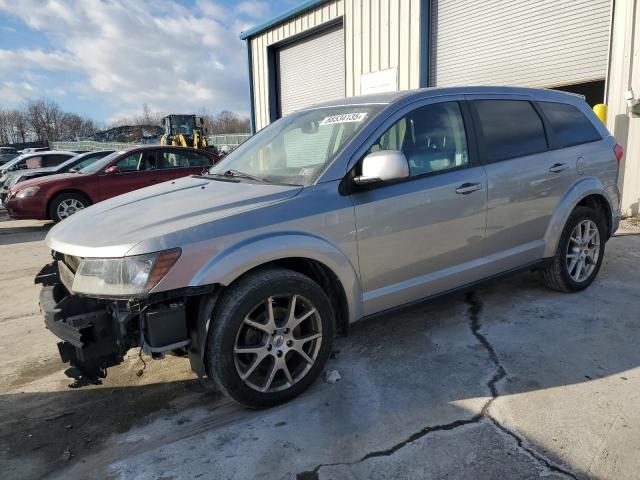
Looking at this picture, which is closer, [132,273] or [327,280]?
[132,273]

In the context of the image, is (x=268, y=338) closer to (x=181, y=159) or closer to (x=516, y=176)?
(x=516, y=176)

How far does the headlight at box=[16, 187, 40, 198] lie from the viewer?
9.45 metres

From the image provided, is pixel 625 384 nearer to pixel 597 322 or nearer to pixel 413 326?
pixel 597 322

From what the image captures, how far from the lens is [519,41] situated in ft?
29.9

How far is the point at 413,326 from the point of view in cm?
387

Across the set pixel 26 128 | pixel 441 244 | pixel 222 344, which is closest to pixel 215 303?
pixel 222 344

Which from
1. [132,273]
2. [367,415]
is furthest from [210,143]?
[367,415]

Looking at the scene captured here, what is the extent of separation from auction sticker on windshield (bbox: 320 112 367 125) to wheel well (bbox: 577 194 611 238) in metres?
→ 2.37

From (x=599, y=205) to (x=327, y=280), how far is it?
3.02 meters

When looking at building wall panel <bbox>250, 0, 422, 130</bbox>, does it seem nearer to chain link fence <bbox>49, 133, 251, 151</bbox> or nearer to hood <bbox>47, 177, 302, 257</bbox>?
hood <bbox>47, 177, 302, 257</bbox>

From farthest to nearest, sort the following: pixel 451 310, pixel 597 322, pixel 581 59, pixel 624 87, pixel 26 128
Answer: pixel 26 128 → pixel 581 59 → pixel 624 87 → pixel 451 310 → pixel 597 322

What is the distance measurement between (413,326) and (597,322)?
1.45 m

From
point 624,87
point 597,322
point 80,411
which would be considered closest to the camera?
point 80,411

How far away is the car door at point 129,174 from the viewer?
31.9 ft
